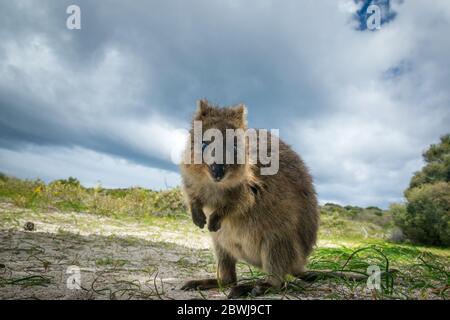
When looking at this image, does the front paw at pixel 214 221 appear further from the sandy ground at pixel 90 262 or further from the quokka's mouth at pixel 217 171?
the sandy ground at pixel 90 262

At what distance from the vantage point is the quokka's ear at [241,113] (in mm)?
3980

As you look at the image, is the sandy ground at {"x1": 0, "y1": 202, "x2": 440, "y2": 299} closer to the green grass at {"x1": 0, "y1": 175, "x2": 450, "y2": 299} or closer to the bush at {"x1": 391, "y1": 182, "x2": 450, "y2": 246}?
the green grass at {"x1": 0, "y1": 175, "x2": 450, "y2": 299}

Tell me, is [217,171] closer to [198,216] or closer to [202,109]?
[198,216]

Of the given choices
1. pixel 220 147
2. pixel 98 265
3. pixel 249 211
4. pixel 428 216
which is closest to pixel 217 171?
pixel 220 147

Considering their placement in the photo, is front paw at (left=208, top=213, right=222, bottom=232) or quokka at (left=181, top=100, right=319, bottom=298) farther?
front paw at (left=208, top=213, right=222, bottom=232)

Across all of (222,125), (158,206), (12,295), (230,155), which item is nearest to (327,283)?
(230,155)

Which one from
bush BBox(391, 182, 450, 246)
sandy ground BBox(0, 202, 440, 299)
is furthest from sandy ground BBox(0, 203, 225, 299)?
bush BBox(391, 182, 450, 246)

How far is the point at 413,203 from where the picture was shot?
1791 centimetres

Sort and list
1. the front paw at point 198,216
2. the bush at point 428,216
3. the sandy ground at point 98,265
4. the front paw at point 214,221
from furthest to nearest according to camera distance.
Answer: the bush at point 428,216, the front paw at point 198,216, the front paw at point 214,221, the sandy ground at point 98,265

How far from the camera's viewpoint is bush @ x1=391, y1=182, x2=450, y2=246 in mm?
16734

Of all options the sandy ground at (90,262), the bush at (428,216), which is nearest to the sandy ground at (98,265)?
the sandy ground at (90,262)

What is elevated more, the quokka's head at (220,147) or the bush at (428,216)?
the quokka's head at (220,147)

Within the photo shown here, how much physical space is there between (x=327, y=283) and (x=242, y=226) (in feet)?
3.44
